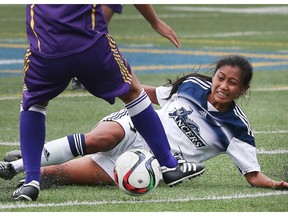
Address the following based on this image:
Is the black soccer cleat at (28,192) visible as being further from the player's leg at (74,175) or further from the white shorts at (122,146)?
the white shorts at (122,146)

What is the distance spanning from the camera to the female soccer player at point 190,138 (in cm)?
720

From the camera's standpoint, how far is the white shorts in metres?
7.30

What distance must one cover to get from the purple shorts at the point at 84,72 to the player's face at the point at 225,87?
961mm

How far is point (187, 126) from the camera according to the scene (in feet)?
24.3

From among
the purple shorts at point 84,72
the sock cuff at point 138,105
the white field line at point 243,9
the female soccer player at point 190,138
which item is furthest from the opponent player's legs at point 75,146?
the white field line at point 243,9

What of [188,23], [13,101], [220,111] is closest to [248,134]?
[220,111]

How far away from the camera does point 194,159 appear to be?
742 cm

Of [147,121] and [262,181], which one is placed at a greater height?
[147,121]

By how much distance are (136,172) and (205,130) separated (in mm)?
912

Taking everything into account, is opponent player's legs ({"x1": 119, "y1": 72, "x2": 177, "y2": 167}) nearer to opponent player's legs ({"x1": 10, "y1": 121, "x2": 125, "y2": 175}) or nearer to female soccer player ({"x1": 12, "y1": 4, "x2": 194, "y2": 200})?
female soccer player ({"x1": 12, "y1": 4, "x2": 194, "y2": 200})

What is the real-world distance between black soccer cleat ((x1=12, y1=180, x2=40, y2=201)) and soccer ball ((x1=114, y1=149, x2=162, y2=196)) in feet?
1.68

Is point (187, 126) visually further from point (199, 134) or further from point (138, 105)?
point (138, 105)

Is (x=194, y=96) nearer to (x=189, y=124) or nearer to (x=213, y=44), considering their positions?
(x=189, y=124)

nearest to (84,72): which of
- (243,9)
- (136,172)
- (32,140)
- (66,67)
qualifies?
(66,67)
